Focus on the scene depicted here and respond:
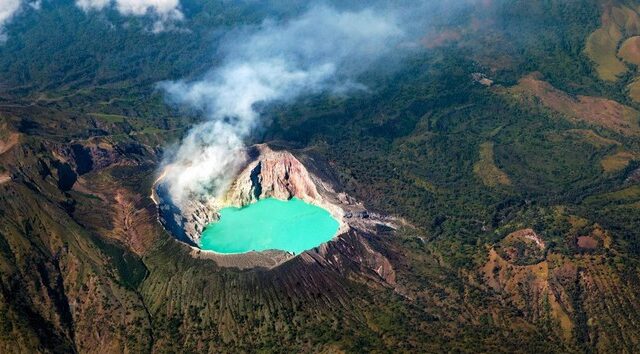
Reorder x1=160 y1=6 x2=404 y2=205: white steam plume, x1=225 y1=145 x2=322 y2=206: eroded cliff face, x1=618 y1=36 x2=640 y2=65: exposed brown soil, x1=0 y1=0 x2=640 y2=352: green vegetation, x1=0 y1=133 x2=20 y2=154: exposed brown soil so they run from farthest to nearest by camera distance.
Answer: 1. x1=618 y1=36 x2=640 y2=65: exposed brown soil
2. x1=160 y1=6 x2=404 y2=205: white steam plume
3. x1=225 y1=145 x2=322 y2=206: eroded cliff face
4. x1=0 y1=133 x2=20 y2=154: exposed brown soil
5. x1=0 y1=0 x2=640 y2=352: green vegetation

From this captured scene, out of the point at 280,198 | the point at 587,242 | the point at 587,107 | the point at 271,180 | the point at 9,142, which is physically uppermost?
the point at 9,142

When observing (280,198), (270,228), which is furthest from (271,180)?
(270,228)

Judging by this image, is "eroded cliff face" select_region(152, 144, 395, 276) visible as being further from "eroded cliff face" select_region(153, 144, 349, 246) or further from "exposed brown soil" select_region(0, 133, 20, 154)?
"exposed brown soil" select_region(0, 133, 20, 154)

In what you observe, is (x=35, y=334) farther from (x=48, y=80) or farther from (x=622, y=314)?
(x=48, y=80)

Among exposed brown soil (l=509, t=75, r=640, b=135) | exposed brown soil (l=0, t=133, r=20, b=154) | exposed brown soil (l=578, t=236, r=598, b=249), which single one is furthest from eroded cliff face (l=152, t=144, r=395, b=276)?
exposed brown soil (l=509, t=75, r=640, b=135)

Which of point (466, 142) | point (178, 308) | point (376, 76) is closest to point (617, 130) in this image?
point (466, 142)

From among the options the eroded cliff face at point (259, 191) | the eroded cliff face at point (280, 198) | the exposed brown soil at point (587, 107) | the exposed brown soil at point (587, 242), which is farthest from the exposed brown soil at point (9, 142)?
the exposed brown soil at point (587, 107)

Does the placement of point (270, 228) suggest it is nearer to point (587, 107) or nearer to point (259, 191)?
point (259, 191)

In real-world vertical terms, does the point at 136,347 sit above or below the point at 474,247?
above
